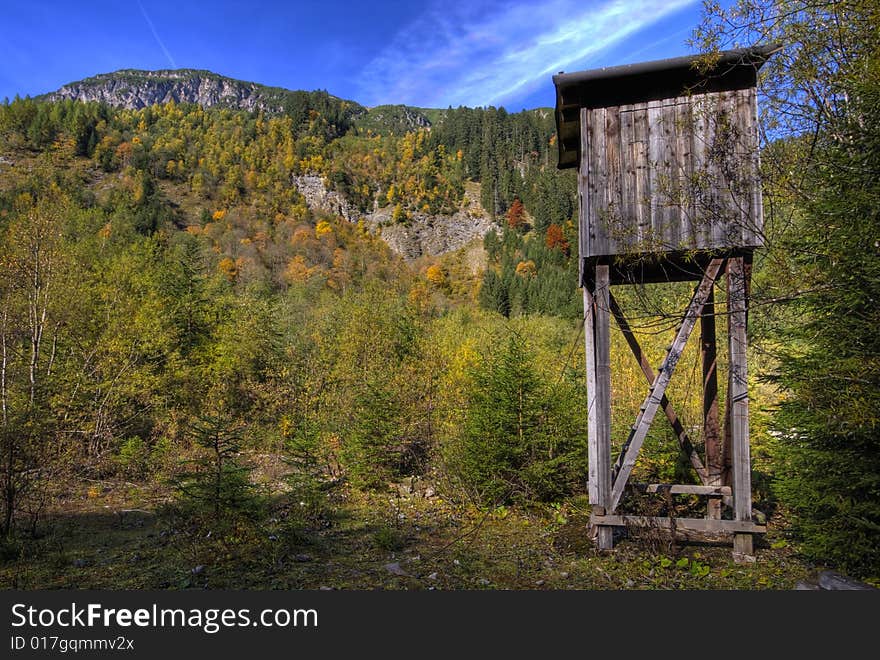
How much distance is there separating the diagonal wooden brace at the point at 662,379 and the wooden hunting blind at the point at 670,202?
0.01 m

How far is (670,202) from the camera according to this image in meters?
6.21

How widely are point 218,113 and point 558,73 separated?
15858 cm

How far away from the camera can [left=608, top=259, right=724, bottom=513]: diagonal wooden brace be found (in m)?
6.14

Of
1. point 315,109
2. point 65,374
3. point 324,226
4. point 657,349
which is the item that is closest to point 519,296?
point 657,349

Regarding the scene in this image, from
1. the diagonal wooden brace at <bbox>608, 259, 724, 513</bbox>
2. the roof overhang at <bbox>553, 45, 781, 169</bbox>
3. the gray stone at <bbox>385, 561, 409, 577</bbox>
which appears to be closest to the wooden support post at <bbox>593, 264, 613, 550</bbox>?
the diagonal wooden brace at <bbox>608, 259, 724, 513</bbox>

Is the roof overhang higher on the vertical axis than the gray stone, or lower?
higher

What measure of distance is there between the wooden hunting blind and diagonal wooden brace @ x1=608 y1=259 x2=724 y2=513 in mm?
15

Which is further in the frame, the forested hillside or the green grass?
the green grass

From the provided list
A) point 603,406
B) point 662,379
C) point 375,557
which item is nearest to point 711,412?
point 662,379

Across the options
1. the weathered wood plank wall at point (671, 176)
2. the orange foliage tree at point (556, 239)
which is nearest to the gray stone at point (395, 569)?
the weathered wood plank wall at point (671, 176)

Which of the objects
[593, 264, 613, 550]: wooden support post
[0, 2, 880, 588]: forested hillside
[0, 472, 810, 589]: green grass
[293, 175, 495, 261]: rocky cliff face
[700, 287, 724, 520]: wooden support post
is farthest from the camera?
[293, 175, 495, 261]: rocky cliff face

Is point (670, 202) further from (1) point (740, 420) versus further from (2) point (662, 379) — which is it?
(1) point (740, 420)

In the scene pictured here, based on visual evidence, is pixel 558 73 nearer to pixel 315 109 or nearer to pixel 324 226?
pixel 324 226

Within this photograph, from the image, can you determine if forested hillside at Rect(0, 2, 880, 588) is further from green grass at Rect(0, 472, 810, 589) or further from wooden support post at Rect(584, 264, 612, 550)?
wooden support post at Rect(584, 264, 612, 550)
